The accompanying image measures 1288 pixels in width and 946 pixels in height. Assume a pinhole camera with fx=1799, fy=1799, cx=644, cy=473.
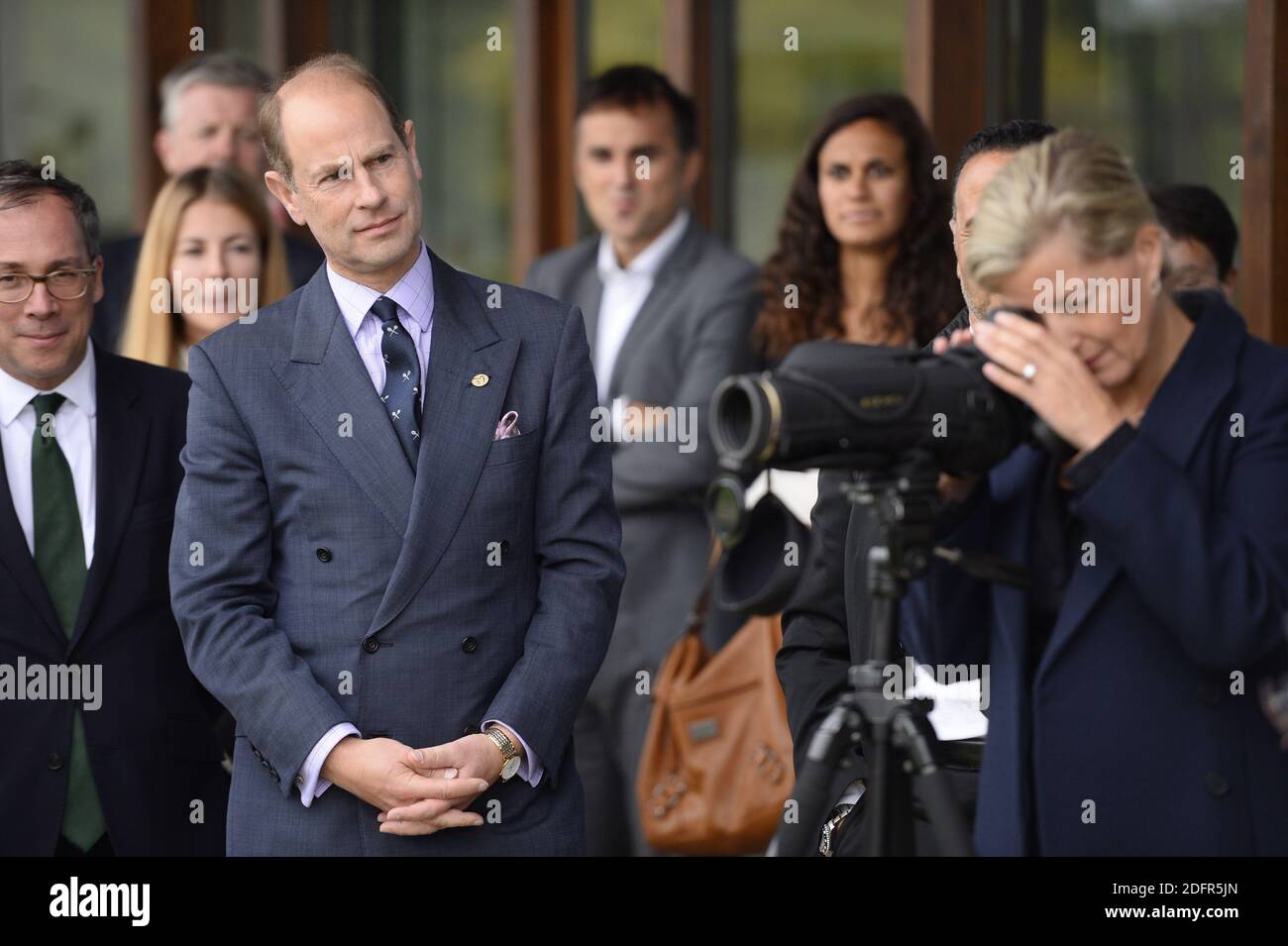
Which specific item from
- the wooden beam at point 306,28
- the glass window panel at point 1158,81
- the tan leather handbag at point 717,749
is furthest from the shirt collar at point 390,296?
the wooden beam at point 306,28

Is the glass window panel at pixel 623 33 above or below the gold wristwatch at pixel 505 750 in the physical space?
above

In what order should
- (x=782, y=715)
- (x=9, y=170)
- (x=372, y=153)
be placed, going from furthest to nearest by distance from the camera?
(x=782, y=715)
(x=9, y=170)
(x=372, y=153)

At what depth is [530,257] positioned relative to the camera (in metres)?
7.14

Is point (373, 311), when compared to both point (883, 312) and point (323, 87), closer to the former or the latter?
point (323, 87)

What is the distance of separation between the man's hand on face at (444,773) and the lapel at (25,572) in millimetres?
821

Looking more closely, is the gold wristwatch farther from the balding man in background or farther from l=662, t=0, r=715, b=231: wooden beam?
l=662, t=0, r=715, b=231: wooden beam

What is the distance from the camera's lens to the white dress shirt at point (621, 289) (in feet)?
17.0

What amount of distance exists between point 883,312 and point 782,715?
3.48ft

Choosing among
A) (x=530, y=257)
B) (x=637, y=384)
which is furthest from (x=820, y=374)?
(x=530, y=257)

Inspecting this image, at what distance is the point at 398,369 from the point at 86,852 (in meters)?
1.07

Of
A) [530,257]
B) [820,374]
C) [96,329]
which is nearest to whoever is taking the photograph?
[820,374]

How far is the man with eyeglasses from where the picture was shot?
3.20 metres

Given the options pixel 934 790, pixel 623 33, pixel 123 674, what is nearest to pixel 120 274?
pixel 123 674

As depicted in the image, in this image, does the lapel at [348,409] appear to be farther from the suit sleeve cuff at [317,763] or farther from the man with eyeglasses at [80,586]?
the man with eyeglasses at [80,586]
